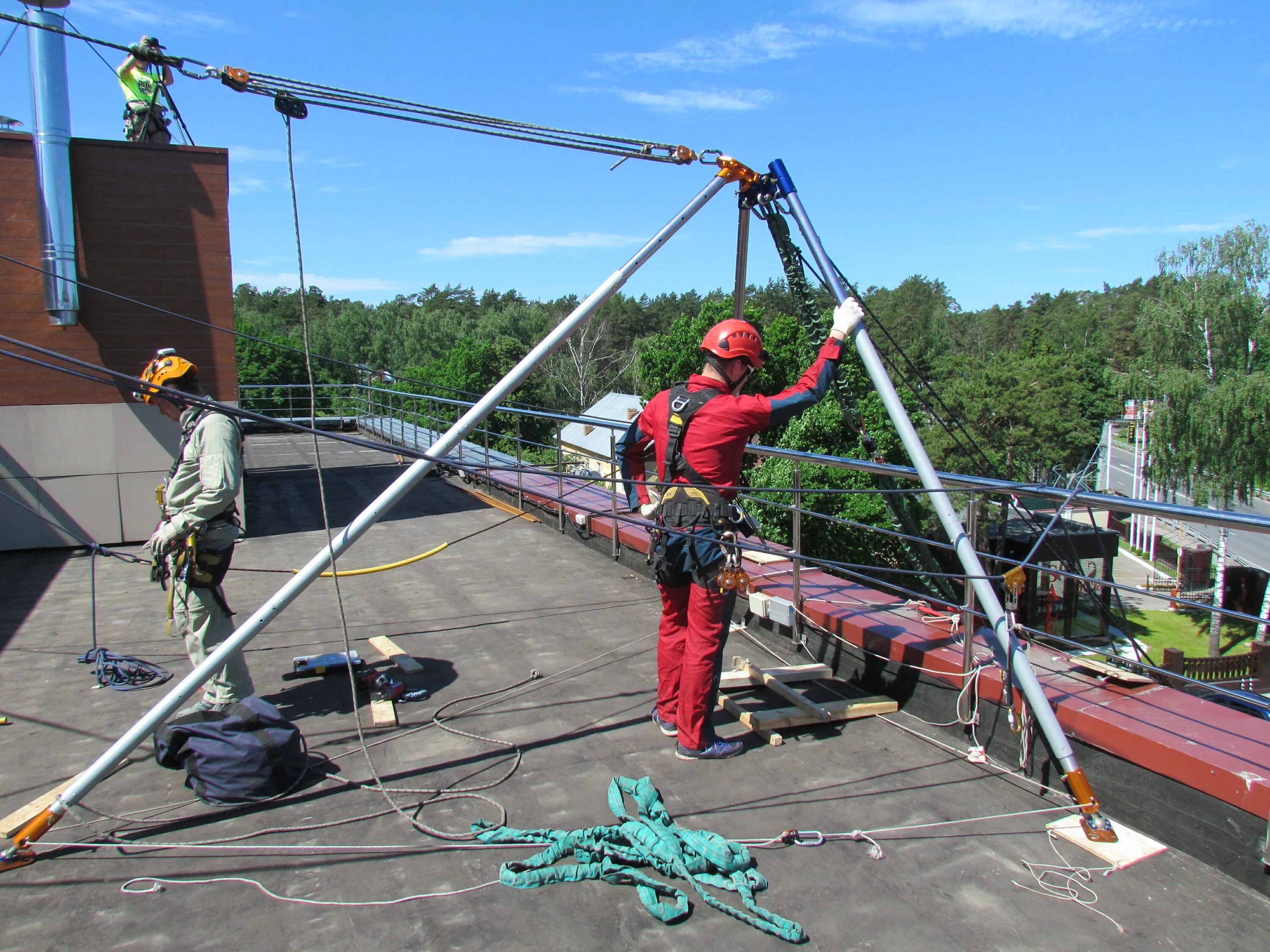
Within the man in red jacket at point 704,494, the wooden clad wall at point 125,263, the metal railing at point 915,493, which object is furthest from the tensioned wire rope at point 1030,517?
the wooden clad wall at point 125,263

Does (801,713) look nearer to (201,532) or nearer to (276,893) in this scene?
(276,893)

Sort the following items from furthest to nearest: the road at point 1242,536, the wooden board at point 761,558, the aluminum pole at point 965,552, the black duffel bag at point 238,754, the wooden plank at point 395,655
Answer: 1. the road at point 1242,536
2. the wooden board at point 761,558
3. the wooden plank at point 395,655
4. the black duffel bag at point 238,754
5. the aluminum pole at point 965,552

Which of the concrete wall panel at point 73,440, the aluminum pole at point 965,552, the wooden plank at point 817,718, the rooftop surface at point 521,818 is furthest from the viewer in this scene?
the concrete wall panel at point 73,440

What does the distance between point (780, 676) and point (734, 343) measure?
1.85m

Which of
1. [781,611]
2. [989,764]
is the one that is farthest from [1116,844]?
[781,611]

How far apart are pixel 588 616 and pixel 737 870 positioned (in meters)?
2.92

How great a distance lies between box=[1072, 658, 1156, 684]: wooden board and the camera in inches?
141

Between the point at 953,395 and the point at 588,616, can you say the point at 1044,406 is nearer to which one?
the point at 953,395

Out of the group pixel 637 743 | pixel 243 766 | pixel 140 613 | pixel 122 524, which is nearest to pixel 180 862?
pixel 243 766

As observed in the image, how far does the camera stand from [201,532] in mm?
4059

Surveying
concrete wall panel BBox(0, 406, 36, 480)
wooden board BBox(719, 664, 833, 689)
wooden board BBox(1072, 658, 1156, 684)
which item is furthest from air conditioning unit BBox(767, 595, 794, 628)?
concrete wall panel BBox(0, 406, 36, 480)

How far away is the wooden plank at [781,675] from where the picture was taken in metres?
4.49

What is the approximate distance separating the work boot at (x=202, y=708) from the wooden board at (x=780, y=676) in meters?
2.49

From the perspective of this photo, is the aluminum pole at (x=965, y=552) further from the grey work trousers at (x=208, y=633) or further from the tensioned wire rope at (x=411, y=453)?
the grey work trousers at (x=208, y=633)
